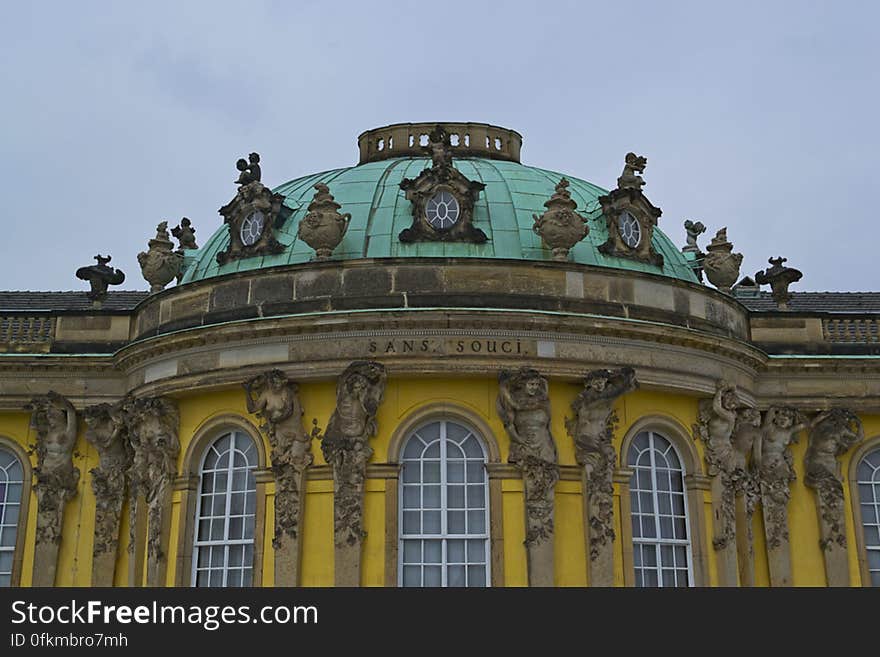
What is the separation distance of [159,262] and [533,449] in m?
9.12

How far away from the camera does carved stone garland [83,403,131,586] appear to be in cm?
2152

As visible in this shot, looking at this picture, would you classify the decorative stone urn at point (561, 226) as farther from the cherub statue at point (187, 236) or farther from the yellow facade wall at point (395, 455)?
the cherub statue at point (187, 236)

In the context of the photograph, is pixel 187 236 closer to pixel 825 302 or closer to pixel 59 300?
pixel 59 300

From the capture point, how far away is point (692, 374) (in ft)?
66.9

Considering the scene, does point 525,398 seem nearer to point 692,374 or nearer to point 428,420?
point 428,420

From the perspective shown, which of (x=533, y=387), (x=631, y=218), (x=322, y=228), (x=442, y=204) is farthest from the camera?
(x=631, y=218)

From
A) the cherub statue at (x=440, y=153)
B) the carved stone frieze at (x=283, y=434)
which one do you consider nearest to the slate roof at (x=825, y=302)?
the cherub statue at (x=440, y=153)

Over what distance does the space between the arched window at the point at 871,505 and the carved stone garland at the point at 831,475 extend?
1.98 feet

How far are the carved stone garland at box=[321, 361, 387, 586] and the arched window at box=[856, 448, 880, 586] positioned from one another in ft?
33.9

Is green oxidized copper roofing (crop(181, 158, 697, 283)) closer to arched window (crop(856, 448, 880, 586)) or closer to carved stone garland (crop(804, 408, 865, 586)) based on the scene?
carved stone garland (crop(804, 408, 865, 586))

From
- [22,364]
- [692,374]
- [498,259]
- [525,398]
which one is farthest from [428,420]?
[22,364]

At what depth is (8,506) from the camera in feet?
74.7

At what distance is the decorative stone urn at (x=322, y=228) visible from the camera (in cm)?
2027

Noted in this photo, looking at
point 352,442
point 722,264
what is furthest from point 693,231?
point 352,442
